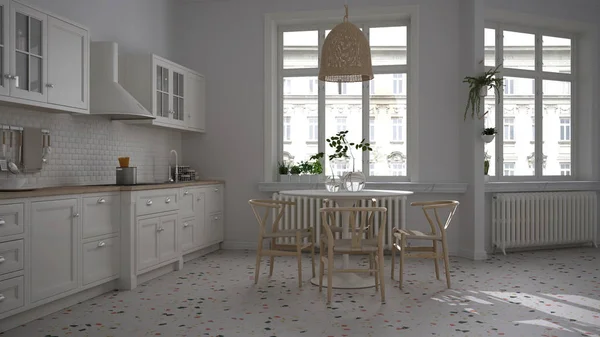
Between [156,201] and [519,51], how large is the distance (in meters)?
4.94

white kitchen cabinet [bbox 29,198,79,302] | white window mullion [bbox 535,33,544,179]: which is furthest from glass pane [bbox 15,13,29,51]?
white window mullion [bbox 535,33,544,179]

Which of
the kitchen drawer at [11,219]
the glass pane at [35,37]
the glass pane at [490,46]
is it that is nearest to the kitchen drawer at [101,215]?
the kitchen drawer at [11,219]

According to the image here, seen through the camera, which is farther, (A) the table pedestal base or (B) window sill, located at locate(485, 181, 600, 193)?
(B) window sill, located at locate(485, 181, 600, 193)

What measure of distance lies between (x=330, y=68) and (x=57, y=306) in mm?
2987

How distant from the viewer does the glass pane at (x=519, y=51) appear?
278 inches

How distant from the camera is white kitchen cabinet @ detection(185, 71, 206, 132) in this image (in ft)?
21.7

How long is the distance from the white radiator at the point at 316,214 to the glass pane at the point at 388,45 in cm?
178

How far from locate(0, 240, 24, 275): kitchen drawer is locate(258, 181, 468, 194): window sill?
3518 millimetres

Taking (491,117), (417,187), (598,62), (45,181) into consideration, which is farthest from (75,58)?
(598,62)

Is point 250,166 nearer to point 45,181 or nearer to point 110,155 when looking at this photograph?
point 110,155

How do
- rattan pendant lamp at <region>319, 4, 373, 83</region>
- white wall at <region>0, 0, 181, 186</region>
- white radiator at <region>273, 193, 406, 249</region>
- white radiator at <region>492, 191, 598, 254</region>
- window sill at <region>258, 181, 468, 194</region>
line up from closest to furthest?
white wall at <region>0, 0, 181, 186</region>, rattan pendant lamp at <region>319, 4, 373, 83</region>, white radiator at <region>273, 193, 406, 249</region>, window sill at <region>258, 181, 468, 194</region>, white radiator at <region>492, 191, 598, 254</region>

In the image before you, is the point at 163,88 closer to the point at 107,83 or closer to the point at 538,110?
the point at 107,83

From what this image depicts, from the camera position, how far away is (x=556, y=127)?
7.31m

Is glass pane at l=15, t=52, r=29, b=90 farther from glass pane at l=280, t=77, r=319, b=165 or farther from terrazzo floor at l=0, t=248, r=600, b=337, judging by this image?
glass pane at l=280, t=77, r=319, b=165
